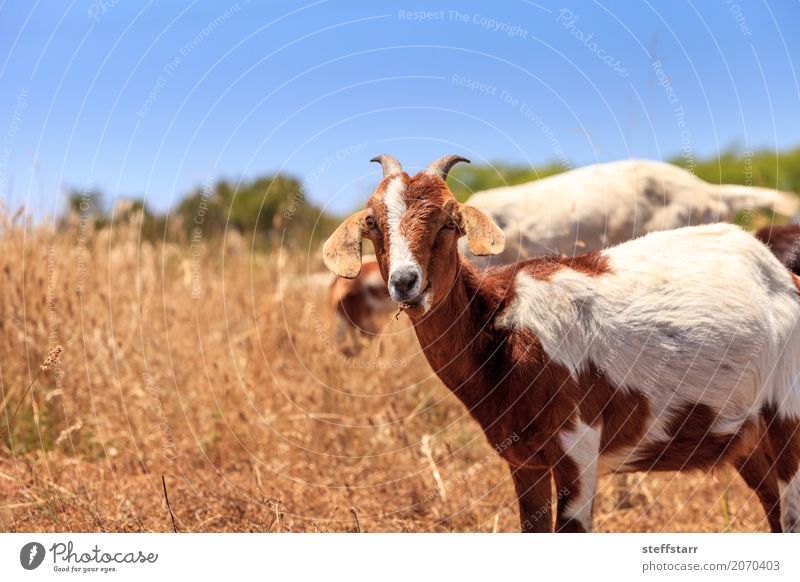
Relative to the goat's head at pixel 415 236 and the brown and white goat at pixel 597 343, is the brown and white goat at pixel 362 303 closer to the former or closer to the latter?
the brown and white goat at pixel 597 343

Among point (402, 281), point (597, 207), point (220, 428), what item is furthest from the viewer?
point (220, 428)

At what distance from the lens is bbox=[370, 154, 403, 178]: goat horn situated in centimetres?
421

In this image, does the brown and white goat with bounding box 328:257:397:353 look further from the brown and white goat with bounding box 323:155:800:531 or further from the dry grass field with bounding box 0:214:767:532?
the brown and white goat with bounding box 323:155:800:531

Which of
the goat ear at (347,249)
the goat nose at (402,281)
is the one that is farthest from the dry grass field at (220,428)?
the goat nose at (402,281)

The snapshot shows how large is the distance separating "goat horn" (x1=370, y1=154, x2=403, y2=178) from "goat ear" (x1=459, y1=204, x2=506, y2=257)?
0.45 m

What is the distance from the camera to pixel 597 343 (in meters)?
4.20

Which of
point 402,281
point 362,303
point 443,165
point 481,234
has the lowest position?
point 362,303

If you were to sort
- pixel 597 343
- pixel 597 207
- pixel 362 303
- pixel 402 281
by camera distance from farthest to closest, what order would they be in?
1. pixel 362 303
2. pixel 597 207
3. pixel 597 343
4. pixel 402 281

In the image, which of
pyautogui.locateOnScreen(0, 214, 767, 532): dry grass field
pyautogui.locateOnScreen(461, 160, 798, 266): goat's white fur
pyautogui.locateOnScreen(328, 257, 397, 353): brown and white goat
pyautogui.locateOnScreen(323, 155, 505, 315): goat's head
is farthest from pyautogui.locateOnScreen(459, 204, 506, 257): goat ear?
pyautogui.locateOnScreen(328, 257, 397, 353): brown and white goat

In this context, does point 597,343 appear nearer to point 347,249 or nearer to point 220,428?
point 347,249

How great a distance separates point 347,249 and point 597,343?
1291 millimetres

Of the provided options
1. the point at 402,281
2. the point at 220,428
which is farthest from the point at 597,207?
the point at 220,428
